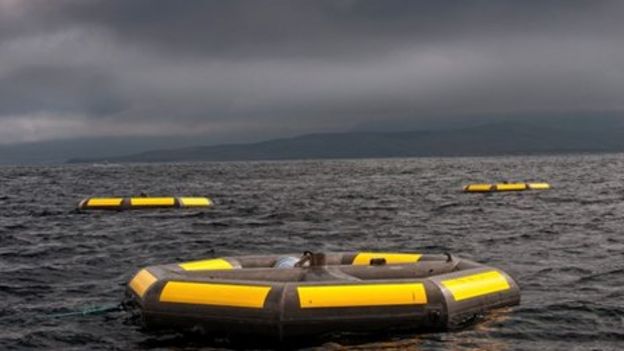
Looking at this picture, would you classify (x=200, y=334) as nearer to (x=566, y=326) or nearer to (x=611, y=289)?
(x=566, y=326)

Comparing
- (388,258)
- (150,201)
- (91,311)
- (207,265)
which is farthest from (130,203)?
(388,258)

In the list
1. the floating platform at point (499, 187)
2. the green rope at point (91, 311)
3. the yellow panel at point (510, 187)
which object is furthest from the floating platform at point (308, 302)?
the yellow panel at point (510, 187)

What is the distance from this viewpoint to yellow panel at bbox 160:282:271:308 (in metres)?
10.1

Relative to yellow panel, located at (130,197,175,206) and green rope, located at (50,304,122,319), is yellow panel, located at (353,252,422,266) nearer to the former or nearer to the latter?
green rope, located at (50,304,122,319)

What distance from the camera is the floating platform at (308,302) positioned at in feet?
32.9

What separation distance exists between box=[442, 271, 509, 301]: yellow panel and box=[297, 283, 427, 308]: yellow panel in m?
0.62

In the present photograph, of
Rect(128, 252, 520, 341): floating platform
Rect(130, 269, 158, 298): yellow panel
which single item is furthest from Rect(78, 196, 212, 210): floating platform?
Rect(128, 252, 520, 341): floating platform

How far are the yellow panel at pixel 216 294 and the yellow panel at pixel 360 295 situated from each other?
58 centimetres

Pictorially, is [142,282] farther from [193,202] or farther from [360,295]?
[193,202]

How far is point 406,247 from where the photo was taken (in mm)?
21484

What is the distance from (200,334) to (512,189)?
1440 inches

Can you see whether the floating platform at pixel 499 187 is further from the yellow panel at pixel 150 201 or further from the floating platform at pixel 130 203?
the yellow panel at pixel 150 201

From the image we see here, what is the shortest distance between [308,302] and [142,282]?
2958mm

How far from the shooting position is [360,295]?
1026cm
